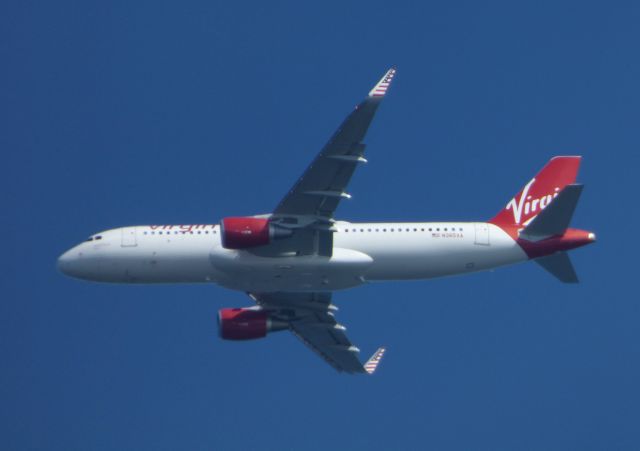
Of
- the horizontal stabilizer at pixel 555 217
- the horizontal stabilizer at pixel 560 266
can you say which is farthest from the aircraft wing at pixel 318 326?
the horizontal stabilizer at pixel 555 217

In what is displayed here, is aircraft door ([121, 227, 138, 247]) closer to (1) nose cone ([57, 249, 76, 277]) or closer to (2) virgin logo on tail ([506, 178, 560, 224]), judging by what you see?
(1) nose cone ([57, 249, 76, 277])

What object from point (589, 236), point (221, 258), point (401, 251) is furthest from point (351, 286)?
point (589, 236)

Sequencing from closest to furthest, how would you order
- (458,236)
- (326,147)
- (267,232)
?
(326,147) → (267,232) → (458,236)

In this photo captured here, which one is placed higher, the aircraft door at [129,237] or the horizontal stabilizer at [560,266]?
the aircraft door at [129,237]

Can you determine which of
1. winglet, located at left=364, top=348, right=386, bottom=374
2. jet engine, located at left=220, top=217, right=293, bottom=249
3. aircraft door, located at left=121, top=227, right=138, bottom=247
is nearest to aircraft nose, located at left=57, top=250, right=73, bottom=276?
aircraft door, located at left=121, top=227, right=138, bottom=247

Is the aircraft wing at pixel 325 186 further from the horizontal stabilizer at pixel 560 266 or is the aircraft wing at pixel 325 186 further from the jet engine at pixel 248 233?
the horizontal stabilizer at pixel 560 266

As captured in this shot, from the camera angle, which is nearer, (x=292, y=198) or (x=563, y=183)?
(x=292, y=198)

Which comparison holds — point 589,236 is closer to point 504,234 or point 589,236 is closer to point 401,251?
point 504,234
